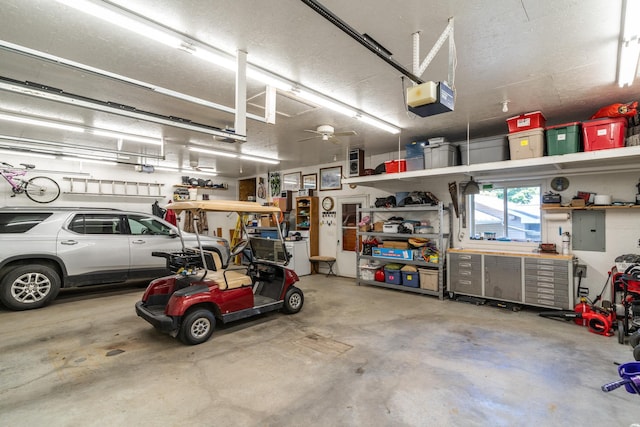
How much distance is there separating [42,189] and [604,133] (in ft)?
35.6

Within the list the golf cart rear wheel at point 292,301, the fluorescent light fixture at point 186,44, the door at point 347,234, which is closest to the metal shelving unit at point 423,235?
the door at point 347,234

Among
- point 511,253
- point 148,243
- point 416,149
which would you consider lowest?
point 511,253

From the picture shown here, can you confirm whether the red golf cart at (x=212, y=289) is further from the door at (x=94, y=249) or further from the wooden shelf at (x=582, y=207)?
the wooden shelf at (x=582, y=207)

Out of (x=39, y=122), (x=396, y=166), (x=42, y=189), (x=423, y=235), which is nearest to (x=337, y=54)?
(x=396, y=166)

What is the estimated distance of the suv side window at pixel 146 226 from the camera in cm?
578

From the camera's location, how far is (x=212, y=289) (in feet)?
11.8

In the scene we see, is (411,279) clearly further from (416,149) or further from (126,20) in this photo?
(126,20)

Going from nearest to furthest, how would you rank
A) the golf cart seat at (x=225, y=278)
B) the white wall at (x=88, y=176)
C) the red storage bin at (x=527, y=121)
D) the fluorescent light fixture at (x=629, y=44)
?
the fluorescent light fixture at (x=629, y=44) → the golf cart seat at (x=225, y=278) → the red storage bin at (x=527, y=121) → the white wall at (x=88, y=176)

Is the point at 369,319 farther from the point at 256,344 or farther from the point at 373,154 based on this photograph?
the point at 373,154

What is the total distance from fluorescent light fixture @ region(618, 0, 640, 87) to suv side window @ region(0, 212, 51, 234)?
7.56 meters

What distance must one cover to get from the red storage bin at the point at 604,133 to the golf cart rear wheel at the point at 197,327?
538 cm

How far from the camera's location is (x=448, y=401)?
94.7 inches

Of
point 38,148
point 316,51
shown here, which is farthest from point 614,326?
point 38,148

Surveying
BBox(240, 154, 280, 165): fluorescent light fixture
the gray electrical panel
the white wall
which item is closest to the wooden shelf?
the gray electrical panel
